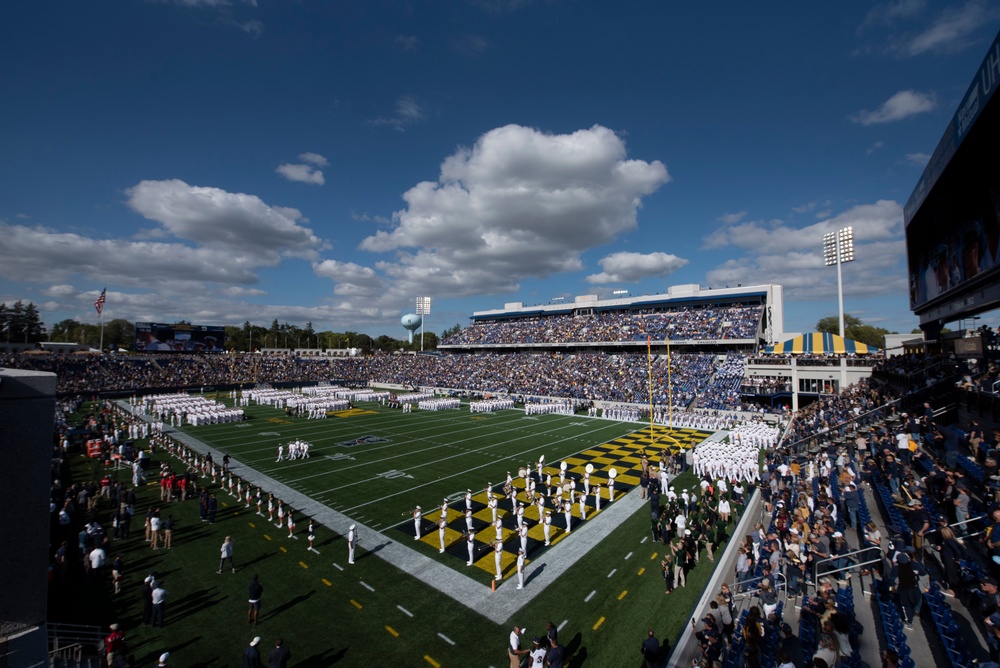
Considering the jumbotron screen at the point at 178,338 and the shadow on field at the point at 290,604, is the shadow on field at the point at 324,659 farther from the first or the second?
the jumbotron screen at the point at 178,338

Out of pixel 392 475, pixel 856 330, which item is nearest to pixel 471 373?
pixel 392 475

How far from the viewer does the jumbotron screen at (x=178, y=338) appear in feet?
205

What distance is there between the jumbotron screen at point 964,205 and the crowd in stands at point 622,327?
21451 mm

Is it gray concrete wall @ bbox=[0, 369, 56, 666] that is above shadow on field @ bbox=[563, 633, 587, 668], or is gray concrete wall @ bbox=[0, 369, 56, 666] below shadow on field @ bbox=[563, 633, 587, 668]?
above

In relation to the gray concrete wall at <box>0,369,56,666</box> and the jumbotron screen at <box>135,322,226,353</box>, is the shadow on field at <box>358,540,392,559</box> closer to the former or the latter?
the gray concrete wall at <box>0,369,56,666</box>

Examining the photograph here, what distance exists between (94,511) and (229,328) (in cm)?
11814

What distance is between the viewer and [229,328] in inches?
4616

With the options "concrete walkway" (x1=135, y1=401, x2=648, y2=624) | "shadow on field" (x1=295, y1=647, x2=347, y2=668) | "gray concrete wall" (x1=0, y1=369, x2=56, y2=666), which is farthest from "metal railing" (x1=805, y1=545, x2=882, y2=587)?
"gray concrete wall" (x1=0, y1=369, x2=56, y2=666)

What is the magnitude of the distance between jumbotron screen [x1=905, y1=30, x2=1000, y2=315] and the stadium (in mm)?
126

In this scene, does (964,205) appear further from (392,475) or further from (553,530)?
(392,475)

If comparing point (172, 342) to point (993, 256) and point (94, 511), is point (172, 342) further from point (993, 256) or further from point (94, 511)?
point (993, 256)

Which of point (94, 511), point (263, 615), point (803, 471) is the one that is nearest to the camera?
point (263, 615)

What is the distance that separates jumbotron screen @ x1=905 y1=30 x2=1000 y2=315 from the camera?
40.4ft

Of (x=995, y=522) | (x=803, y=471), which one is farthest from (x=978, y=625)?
(x=803, y=471)
